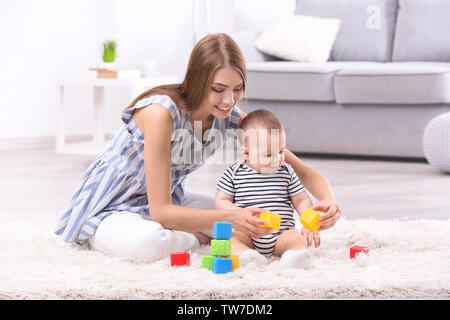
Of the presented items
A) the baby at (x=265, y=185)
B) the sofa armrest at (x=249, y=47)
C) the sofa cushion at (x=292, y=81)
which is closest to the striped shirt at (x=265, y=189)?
the baby at (x=265, y=185)

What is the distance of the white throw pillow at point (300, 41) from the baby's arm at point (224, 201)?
246cm

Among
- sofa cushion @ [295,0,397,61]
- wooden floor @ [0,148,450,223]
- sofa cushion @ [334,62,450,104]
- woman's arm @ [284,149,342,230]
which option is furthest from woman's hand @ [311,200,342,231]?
sofa cushion @ [295,0,397,61]

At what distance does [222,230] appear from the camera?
1493 mm

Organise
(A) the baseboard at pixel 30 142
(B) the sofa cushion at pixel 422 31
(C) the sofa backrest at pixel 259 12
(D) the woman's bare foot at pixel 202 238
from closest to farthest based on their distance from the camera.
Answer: (D) the woman's bare foot at pixel 202 238 < (B) the sofa cushion at pixel 422 31 < (A) the baseboard at pixel 30 142 < (C) the sofa backrest at pixel 259 12

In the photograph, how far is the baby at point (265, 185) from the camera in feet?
5.58

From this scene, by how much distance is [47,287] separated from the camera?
4.54ft

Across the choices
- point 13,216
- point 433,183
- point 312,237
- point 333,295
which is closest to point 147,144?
point 312,237

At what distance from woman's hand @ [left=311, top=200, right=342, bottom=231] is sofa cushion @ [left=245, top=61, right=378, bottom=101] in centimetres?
205

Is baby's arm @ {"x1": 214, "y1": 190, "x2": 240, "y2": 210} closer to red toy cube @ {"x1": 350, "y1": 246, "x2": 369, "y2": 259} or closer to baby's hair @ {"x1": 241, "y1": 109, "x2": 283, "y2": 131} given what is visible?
baby's hair @ {"x1": 241, "y1": 109, "x2": 283, "y2": 131}

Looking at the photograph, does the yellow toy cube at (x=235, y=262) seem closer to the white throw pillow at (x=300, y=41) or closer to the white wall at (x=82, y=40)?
the white throw pillow at (x=300, y=41)

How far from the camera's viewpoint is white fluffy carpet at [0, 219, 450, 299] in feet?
4.46

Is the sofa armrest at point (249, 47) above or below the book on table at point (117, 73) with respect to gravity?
above

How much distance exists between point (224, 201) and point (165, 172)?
194 mm

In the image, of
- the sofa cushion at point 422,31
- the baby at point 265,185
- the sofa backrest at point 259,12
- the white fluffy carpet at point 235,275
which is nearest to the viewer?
the white fluffy carpet at point 235,275
